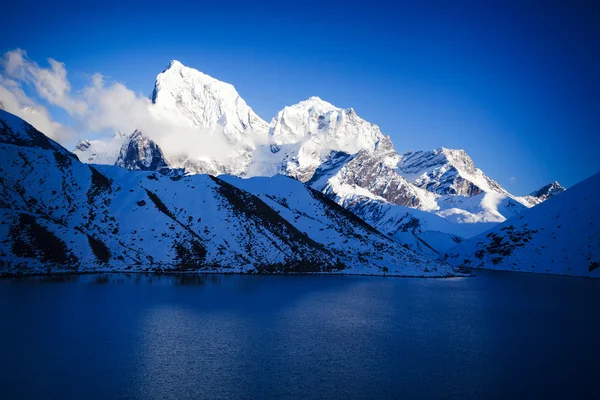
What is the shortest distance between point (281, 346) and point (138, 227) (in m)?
113

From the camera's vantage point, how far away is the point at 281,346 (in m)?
55.6

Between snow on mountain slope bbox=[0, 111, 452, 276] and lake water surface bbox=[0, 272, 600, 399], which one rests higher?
snow on mountain slope bbox=[0, 111, 452, 276]

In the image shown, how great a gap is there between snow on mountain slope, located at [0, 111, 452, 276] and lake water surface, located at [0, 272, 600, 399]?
33331 millimetres

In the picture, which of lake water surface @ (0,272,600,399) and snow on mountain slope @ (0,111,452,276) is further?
snow on mountain slope @ (0,111,452,276)

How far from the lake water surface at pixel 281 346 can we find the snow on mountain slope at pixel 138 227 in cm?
3333

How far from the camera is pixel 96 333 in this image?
58.6m

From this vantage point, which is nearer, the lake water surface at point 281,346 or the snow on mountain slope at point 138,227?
the lake water surface at point 281,346

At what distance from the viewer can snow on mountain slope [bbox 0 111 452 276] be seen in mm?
130500

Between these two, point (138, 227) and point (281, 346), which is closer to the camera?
point (281, 346)

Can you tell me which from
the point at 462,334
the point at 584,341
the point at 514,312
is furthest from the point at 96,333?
the point at 514,312

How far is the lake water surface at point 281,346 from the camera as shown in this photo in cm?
4156

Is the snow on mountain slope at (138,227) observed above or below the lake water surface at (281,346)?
above

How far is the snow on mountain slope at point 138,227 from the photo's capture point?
130500 millimetres

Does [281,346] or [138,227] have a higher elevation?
[138,227]
